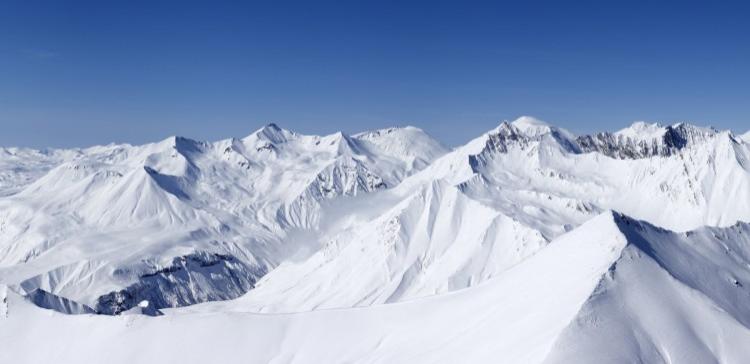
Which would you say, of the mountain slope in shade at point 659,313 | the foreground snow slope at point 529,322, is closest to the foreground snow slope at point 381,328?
the foreground snow slope at point 529,322

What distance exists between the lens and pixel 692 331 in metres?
93.9

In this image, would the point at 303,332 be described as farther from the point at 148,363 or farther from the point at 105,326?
the point at 105,326

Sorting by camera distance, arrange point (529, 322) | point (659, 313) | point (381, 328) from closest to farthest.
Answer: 1. point (529, 322)
2. point (659, 313)
3. point (381, 328)

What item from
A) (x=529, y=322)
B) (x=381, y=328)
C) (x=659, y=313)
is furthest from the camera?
(x=381, y=328)

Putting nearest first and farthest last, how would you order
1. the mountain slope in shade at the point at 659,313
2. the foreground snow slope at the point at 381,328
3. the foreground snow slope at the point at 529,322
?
the mountain slope in shade at the point at 659,313, the foreground snow slope at the point at 529,322, the foreground snow slope at the point at 381,328

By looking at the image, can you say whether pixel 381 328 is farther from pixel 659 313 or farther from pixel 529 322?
pixel 659 313

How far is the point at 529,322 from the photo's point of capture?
9506 cm

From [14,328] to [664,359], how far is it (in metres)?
125

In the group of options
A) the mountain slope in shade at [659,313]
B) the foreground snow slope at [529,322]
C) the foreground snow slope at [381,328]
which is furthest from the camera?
the foreground snow slope at [381,328]

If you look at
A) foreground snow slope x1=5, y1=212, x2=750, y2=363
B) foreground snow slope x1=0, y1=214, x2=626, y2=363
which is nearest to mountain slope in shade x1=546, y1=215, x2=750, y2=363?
foreground snow slope x1=5, y1=212, x2=750, y2=363

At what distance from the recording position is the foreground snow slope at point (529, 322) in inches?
3516

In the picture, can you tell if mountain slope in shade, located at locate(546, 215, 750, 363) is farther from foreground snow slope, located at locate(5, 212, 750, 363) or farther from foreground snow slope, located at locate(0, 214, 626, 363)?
foreground snow slope, located at locate(0, 214, 626, 363)

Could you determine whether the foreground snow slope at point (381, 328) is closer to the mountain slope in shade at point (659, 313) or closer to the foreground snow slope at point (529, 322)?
the foreground snow slope at point (529, 322)

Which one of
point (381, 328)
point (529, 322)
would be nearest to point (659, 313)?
point (529, 322)
